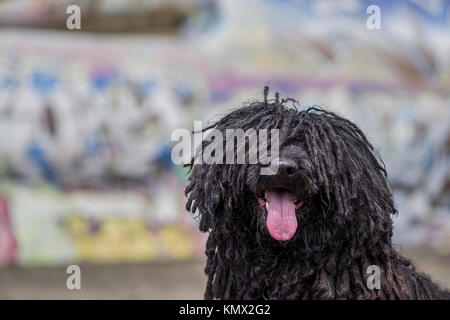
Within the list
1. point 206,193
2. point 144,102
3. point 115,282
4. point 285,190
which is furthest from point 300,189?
point 144,102

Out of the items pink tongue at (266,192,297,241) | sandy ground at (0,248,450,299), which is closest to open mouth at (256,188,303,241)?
pink tongue at (266,192,297,241)

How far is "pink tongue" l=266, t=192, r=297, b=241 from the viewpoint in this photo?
285cm

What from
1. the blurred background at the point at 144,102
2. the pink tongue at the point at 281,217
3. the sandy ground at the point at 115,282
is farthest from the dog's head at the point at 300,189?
the blurred background at the point at 144,102

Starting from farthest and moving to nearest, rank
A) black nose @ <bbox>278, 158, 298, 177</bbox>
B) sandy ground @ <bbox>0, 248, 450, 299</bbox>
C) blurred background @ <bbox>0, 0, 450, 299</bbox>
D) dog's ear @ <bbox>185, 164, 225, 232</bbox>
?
1. blurred background @ <bbox>0, 0, 450, 299</bbox>
2. sandy ground @ <bbox>0, 248, 450, 299</bbox>
3. dog's ear @ <bbox>185, 164, 225, 232</bbox>
4. black nose @ <bbox>278, 158, 298, 177</bbox>

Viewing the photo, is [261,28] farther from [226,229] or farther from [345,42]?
[226,229]

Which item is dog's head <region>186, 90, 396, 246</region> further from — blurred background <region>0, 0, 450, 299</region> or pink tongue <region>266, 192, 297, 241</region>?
blurred background <region>0, 0, 450, 299</region>

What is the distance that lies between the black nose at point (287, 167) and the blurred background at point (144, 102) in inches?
200

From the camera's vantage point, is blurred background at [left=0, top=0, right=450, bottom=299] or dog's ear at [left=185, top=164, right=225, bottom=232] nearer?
dog's ear at [left=185, top=164, right=225, bottom=232]

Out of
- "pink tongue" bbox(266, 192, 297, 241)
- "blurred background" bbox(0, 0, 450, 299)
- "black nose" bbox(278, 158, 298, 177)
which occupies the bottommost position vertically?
"pink tongue" bbox(266, 192, 297, 241)

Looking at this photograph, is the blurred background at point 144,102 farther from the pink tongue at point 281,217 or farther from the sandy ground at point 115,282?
the pink tongue at point 281,217

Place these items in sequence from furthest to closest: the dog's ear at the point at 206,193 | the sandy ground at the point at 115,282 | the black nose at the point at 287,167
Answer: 1. the sandy ground at the point at 115,282
2. the dog's ear at the point at 206,193
3. the black nose at the point at 287,167

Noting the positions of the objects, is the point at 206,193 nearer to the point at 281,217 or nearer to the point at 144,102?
the point at 281,217

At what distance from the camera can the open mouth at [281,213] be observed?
2.85m
